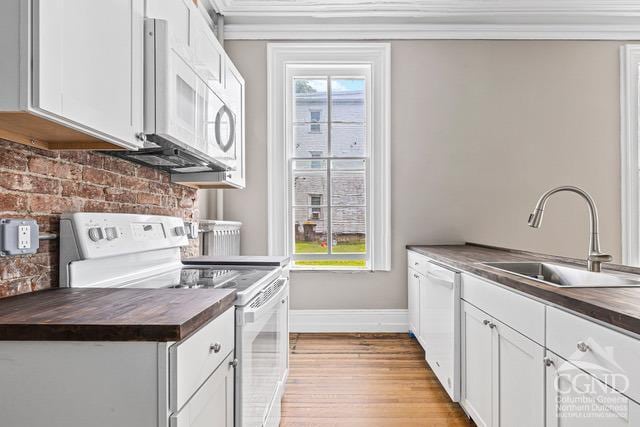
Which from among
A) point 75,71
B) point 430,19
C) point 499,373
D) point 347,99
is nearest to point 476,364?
point 499,373

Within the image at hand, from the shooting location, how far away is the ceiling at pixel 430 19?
11.0 ft

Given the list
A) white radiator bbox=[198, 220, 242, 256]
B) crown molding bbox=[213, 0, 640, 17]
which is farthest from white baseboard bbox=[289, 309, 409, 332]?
crown molding bbox=[213, 0, 640, 17]

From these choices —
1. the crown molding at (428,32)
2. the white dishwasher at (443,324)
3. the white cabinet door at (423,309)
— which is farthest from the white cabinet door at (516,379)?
the crown molding at (428,32)

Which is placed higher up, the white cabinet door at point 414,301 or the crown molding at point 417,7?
the crown molding at point 417,7

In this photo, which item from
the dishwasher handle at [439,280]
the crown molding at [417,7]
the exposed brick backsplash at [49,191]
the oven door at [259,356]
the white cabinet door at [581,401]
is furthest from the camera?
the crown molding at [417,7]

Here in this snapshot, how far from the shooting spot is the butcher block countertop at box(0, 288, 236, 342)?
35.3 inches

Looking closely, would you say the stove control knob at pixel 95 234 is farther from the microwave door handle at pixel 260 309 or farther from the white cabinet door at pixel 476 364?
the white cabinet door at pixel 476 364

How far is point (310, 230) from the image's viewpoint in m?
3.79

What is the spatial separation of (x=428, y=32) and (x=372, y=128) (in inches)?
37.4

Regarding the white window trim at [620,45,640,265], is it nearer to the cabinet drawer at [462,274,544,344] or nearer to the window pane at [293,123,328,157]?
the cabinet drawer at [462,274,544,344]

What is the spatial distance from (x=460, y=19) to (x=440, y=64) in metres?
0.38

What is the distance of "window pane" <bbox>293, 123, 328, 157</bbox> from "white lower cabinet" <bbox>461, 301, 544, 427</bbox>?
208cm

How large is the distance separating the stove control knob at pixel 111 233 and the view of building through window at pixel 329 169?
222 cm

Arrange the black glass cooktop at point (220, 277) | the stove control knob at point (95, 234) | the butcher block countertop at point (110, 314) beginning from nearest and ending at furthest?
1. the butcher block countertop at point (110, 314)
2. the stove control knob at point (95, 234)
3. the black glass cooktop at point (220, 277)
